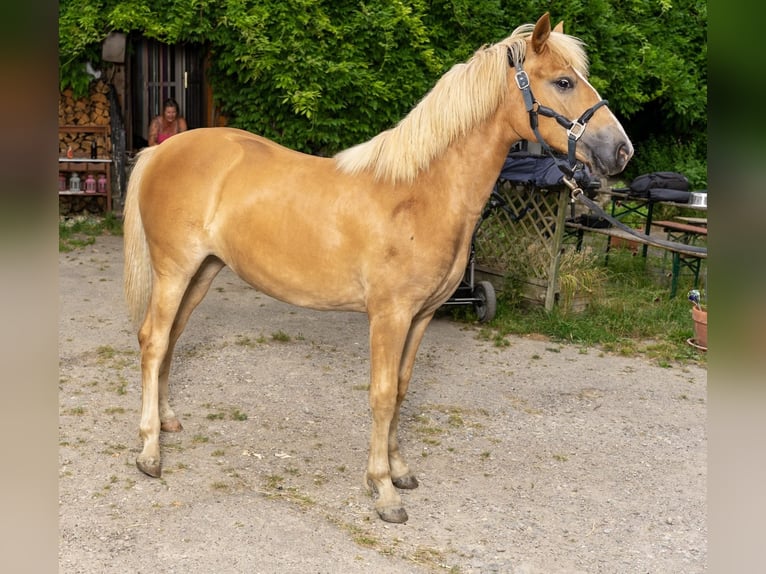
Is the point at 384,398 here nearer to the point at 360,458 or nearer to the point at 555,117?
the point at 360,458

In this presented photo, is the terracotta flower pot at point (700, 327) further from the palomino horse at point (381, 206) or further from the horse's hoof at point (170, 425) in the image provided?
the horse's hoof at point (170, 425)

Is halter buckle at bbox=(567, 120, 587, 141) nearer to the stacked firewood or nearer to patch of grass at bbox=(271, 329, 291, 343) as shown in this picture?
patch of grass at bbox=(271, 329, 291, 343)

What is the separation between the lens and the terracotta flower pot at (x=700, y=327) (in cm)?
635

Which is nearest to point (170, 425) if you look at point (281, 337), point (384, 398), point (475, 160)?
point (384, 398)

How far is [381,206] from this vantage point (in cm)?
357

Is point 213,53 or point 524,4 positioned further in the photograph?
→ point 213,53

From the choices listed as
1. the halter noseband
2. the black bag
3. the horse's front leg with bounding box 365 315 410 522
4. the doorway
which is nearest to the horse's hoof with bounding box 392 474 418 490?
the horse's front leg with bounding box 365 315 410 522

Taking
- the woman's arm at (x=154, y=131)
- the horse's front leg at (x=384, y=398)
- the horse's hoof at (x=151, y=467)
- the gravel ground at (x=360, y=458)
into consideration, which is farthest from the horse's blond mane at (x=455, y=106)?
the woman's arm at (x=154, y=131)

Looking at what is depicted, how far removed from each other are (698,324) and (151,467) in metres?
4.70

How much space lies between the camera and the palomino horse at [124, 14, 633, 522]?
133 inches
